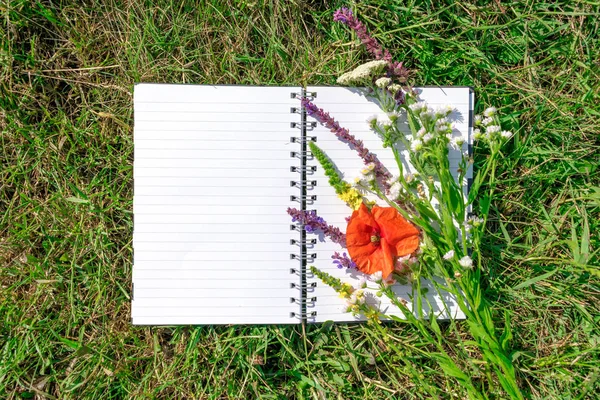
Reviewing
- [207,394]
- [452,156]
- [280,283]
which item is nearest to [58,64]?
[280,283]

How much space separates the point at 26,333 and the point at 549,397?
5.43ft

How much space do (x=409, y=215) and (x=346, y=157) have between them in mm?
267

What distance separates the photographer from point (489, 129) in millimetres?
1332

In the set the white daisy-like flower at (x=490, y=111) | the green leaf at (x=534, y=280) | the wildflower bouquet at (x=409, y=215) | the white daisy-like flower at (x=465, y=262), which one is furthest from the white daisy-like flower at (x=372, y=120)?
the green leaf at (x=534, y=280)

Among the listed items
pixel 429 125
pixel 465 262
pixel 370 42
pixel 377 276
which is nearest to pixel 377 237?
pixel 377 276

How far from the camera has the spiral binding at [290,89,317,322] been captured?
1.45 metres

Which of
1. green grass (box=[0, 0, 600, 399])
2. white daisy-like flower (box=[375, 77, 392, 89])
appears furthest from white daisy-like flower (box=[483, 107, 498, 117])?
white daisy-like flower (box=[375, 77, 392, 89])

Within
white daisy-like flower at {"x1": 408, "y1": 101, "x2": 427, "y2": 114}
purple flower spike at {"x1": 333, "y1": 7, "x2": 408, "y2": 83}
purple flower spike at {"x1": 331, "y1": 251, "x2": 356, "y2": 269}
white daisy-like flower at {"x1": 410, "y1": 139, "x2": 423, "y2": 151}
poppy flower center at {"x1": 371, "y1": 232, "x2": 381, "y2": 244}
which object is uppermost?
purple flower spike at {"x1": 333, "y1": 7, "x2": 408, "y2": 83}

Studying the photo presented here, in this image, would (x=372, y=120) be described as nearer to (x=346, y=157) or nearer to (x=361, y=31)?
(x=346, y=157)

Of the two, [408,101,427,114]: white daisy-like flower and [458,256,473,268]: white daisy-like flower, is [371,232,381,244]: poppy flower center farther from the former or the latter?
[408,101,427,114]: white daisy-like flower

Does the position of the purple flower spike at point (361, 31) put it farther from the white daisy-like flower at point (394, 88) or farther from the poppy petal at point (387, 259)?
the poppy petal at point (387, 259)

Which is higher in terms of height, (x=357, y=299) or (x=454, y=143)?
(x=454, y=143)

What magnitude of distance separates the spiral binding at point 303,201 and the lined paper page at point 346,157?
0.06 feet

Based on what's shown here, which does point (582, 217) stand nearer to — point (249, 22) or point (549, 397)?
point (549, 397)
